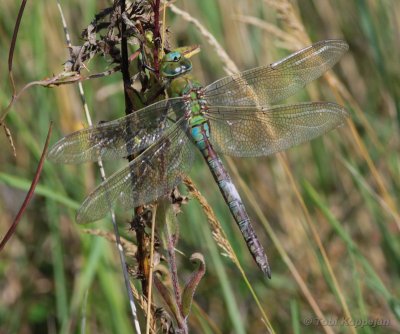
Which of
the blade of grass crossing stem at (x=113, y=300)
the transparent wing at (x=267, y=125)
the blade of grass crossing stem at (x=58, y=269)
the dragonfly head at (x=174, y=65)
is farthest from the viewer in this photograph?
the blade of grass crossing stem at (x=58, y=269)

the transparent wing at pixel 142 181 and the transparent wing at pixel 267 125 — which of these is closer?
the transparent wing at pixel 142 181

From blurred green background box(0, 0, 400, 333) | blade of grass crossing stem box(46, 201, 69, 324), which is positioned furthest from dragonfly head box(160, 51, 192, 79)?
blade of grass crossing stem box(46, 201, 69, 324)

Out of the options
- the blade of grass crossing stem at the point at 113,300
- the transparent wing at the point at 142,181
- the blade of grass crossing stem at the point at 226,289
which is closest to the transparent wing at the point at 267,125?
the transparent wing at the point at 142,181

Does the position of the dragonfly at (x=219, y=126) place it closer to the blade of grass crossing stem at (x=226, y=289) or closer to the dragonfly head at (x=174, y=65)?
the dragonfly head at (x=174, y=65)

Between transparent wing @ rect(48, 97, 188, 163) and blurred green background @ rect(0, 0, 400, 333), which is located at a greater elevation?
transparent wing @ rect(48, 97, 188, 163)

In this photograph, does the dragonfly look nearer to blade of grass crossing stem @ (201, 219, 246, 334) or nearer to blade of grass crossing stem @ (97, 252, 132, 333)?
blade of grass crossing stem @ (201, 219, 246, 334)

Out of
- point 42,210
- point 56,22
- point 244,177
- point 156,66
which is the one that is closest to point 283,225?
point 244,177

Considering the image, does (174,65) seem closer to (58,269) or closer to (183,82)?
(183,82)
